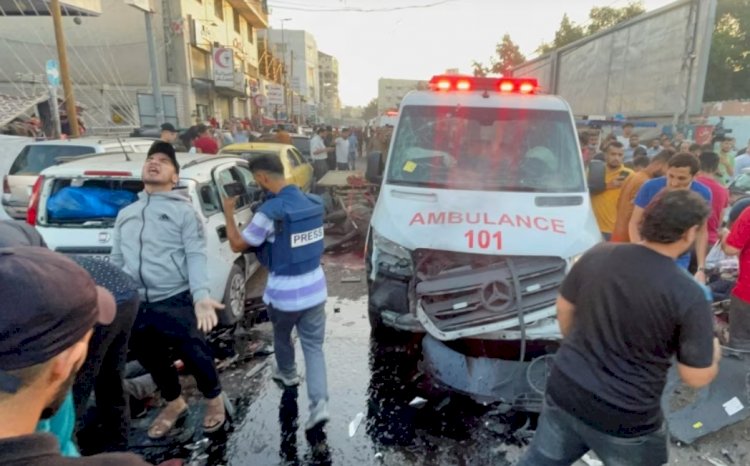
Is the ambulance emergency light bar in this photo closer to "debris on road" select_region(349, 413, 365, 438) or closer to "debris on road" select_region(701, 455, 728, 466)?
"debris on road" select_region(349, 413, 365, 438)

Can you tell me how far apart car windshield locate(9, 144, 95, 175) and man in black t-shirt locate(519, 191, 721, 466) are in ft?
27.7

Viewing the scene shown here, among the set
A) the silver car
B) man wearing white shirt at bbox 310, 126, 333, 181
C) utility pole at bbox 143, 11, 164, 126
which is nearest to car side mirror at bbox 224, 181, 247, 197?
the silver car

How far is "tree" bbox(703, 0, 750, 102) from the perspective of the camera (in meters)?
34.9

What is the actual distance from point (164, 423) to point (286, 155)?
7349 millimetres

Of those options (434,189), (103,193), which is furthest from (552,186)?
(103,193)

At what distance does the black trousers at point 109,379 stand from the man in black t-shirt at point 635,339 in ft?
7.70

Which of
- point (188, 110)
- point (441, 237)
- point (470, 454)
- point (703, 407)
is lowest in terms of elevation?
point (470, 454)

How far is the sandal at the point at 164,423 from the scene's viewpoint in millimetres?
3354

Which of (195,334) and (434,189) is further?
(434,189)

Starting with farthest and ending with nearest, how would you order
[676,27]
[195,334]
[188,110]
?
[188,110]
[676,27]
[195,334]

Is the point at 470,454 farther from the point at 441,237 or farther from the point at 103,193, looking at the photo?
the point at 103,193

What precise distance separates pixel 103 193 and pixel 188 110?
707 inches

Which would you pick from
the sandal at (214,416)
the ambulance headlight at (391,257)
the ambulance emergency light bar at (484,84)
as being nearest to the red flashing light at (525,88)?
the ambulance emergency light bar at (484,84)

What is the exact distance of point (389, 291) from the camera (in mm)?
3830
